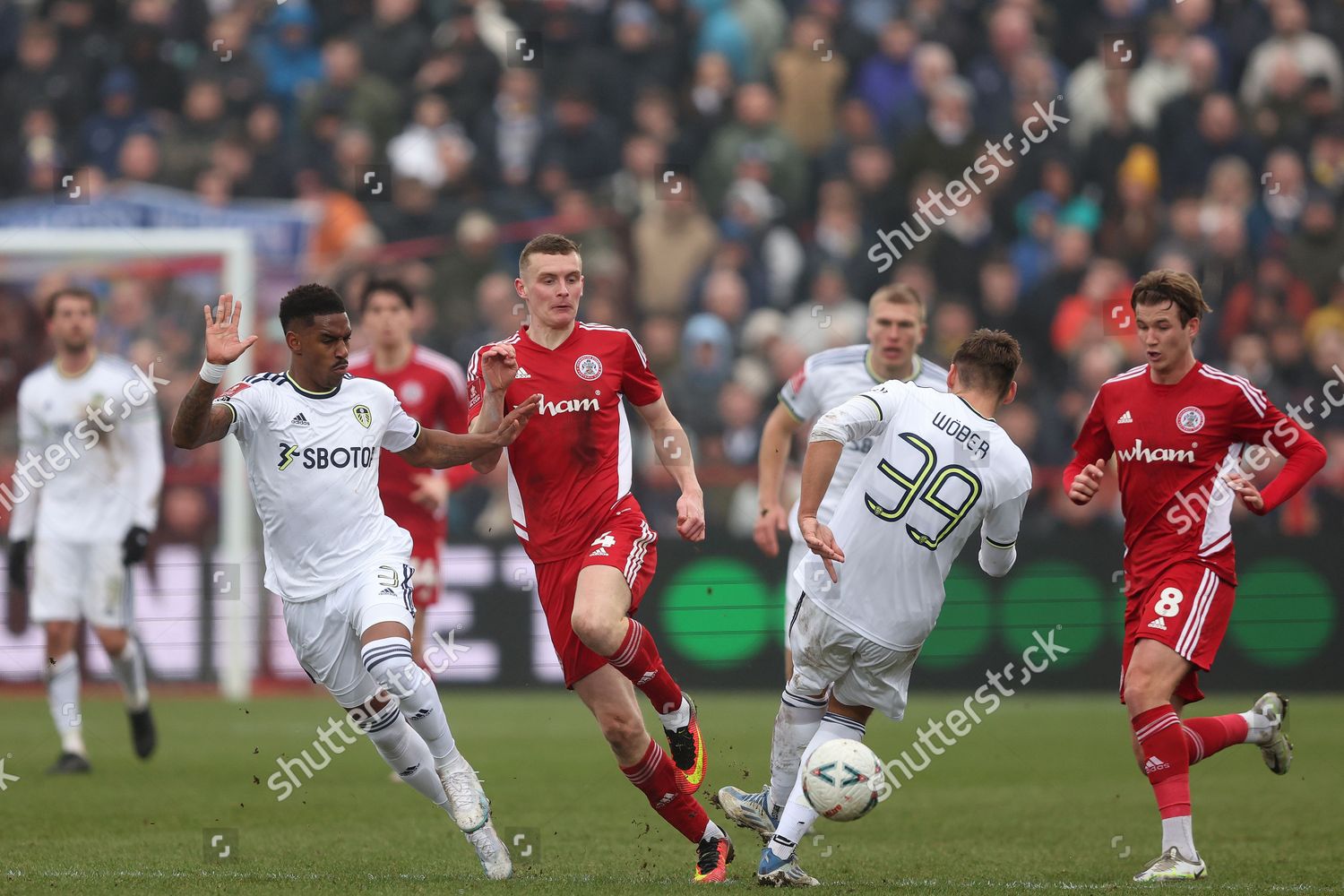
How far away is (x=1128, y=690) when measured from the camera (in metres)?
7.46

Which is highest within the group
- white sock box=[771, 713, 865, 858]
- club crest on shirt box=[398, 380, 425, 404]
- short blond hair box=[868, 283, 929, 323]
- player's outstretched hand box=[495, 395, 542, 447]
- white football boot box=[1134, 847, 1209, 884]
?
short blond hair box=[868, 283, 929, 323]

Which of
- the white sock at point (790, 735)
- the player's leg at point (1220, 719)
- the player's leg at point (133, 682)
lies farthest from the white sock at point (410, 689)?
the player's leg at point (133, 682)

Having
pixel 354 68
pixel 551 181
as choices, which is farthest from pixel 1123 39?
pixel 354 68

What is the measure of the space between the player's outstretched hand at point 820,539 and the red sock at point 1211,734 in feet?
6.66

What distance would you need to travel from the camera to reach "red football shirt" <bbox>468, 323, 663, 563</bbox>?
7609 millimetres

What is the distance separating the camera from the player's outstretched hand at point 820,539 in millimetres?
6770

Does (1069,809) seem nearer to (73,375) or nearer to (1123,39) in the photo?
(73,375)

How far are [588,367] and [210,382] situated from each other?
170cm

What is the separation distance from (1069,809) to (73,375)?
22.5ft

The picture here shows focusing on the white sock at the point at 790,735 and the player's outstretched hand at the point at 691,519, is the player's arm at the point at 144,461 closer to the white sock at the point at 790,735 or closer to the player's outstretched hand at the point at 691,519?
the player's outstretched hand at the point at 691,519

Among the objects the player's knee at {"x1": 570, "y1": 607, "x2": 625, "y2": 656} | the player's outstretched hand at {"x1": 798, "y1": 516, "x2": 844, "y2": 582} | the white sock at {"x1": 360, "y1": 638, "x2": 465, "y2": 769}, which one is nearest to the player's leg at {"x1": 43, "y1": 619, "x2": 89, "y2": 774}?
the white sock at {"x1": 360, "y1": 638, "x2": 465, "y2": 769}

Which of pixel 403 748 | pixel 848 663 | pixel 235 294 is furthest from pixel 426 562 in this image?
pixel 235 294

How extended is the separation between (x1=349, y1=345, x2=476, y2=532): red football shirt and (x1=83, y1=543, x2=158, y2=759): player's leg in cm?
213

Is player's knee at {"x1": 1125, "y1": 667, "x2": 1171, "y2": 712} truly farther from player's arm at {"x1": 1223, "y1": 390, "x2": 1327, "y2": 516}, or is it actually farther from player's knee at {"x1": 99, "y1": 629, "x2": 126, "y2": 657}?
player's knee at {"x1": 99, "y1": 629, "x2": 126, "y2": 657}
